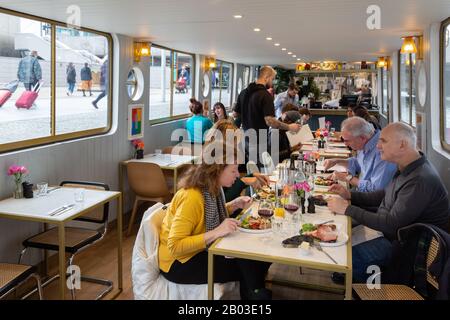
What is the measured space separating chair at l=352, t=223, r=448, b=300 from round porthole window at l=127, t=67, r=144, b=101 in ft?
14.1

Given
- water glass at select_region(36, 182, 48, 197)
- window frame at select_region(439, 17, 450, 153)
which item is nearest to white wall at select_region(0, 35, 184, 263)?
water glass at select_region(36, 182, 48, 197)

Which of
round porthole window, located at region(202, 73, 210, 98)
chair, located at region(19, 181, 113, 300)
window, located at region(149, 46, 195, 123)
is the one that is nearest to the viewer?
chair, located at region(19, 181, 113, 300)

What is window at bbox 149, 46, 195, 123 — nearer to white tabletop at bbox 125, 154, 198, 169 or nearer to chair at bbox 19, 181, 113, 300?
white tabletop at bbox 125, 154, 198, 169

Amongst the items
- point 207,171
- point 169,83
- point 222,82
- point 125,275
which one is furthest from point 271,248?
point 222,82

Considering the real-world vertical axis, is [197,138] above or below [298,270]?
above

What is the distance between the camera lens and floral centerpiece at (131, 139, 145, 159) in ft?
18.2

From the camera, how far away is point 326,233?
90.4 inches

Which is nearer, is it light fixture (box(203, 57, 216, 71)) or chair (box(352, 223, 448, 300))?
chair (box(352, 223, 448, 300))

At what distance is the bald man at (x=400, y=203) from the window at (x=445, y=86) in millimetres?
2145
